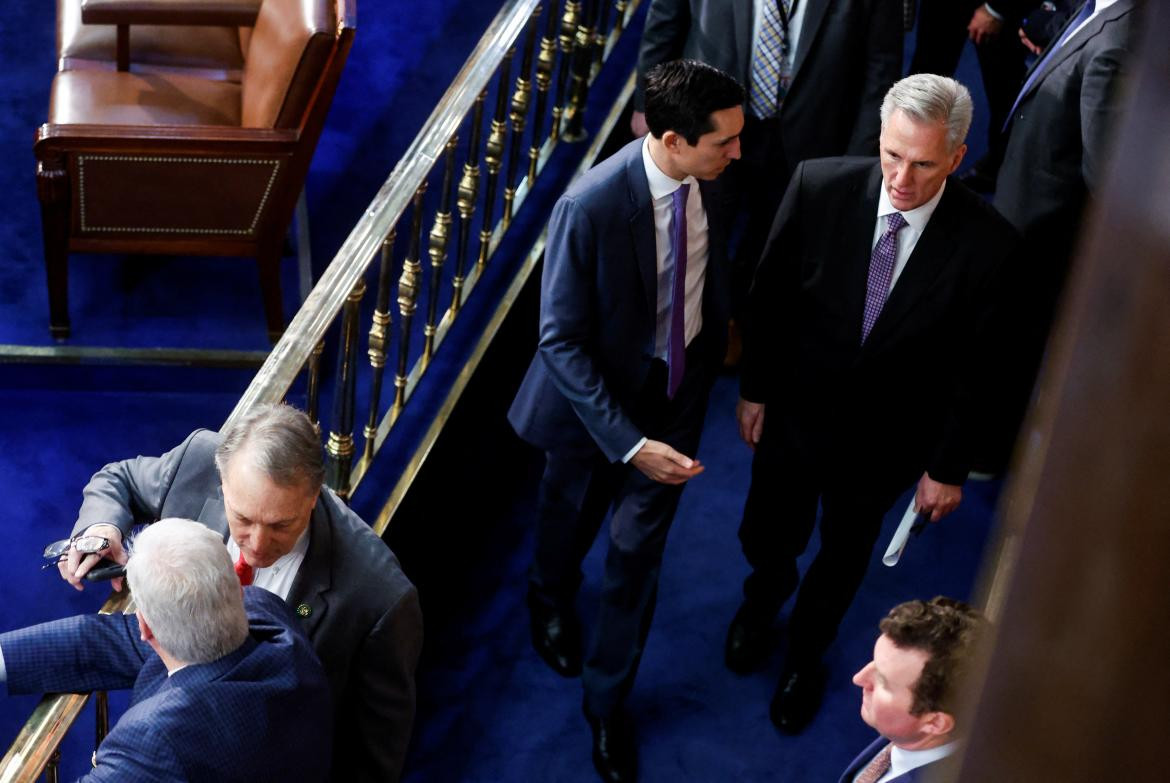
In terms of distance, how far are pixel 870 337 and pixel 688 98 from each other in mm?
691

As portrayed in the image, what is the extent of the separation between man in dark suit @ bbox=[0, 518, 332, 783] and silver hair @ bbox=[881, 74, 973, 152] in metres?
1.61

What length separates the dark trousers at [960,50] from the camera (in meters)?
5.22

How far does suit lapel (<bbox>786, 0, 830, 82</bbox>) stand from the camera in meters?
3.72

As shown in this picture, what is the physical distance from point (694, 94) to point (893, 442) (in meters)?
1.00

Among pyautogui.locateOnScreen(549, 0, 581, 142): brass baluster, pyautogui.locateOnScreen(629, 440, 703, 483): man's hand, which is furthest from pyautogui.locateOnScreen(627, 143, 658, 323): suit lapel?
pyautogui.locateOnScreen(549, 0, 581, 142): brass baluster

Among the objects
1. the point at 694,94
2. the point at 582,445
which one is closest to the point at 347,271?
the point at 582,445

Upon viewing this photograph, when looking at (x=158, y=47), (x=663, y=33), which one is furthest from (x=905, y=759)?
(x=158, y=47)

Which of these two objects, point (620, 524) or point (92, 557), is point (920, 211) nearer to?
point (620, 524)

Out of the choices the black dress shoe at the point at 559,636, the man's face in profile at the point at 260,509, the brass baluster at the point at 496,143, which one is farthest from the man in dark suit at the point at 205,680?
the brass baluster at the point at 496,143

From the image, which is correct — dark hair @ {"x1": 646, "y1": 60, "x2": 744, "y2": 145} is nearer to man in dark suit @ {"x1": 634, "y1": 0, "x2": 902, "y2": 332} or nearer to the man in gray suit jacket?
man in dark suit @ {"x1": 634, "y1": 0, "x2": 902, "y2": 332}

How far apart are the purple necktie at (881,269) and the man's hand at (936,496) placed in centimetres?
42

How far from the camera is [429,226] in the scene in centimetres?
454

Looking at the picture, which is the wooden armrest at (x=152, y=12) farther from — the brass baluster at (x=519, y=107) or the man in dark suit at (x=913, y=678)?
the man in dark suit at (x=913, y=678)

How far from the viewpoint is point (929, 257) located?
3064 millimetres
